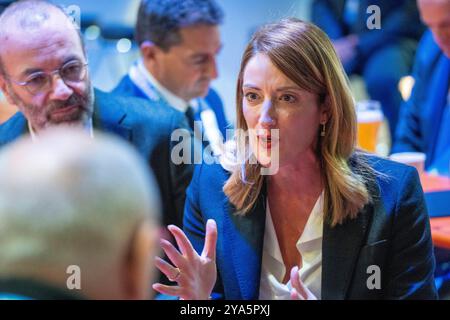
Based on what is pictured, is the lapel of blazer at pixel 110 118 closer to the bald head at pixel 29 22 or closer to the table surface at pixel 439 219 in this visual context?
the bald head at pixel 29 22

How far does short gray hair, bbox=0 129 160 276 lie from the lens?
137cm

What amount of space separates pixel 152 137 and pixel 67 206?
1511 millimetres

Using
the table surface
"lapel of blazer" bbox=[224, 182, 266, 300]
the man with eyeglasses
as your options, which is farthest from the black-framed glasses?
the table surface

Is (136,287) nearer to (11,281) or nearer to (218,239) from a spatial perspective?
(11,281)

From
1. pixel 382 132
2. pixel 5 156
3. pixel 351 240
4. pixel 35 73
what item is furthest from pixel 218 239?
pixel 382 132

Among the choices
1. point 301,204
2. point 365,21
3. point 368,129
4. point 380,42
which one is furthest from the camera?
point 380,42

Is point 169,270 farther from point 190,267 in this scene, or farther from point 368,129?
point 368,129

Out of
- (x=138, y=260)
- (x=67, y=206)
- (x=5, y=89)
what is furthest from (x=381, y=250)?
(x=5, y=89)

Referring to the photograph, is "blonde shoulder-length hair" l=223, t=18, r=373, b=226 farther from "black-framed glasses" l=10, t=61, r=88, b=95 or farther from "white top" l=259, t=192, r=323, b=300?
"black-framed glasses" l=10, t=61, r=88, b=95

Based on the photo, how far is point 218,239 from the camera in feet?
8.10

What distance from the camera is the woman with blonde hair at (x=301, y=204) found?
2320mm

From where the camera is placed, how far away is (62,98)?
9.23 feet

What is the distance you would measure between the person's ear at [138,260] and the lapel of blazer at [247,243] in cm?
97

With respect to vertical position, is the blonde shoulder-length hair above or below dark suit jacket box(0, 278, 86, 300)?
above
